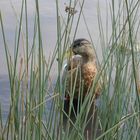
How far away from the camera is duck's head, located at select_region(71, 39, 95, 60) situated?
440 cm

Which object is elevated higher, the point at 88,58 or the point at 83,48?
the point at 83,48

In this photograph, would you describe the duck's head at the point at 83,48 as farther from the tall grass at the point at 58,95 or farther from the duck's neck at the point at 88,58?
the tall grass at the point at 58,95

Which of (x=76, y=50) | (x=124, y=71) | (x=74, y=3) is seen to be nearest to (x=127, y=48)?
(x=124, y=71)

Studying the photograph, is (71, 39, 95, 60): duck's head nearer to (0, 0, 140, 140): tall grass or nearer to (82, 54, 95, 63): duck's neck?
(82, 54, 95, 63): duck's neck

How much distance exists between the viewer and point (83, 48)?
177 inches

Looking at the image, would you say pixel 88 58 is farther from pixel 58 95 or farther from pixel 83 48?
pixel 58 95

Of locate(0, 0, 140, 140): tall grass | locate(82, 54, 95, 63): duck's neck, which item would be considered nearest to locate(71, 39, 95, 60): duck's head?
locate(82, 54, 95, 63): duck's neck

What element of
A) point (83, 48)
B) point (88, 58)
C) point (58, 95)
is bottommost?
point (88, 58)

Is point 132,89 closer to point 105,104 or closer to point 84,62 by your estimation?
point 105,104

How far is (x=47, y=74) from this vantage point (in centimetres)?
93

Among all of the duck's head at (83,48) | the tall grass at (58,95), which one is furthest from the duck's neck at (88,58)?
the tall grass at (58,95)

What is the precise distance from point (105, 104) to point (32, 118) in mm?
320

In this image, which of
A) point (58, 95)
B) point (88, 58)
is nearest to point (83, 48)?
point (88, 58)

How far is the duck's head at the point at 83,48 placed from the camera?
4.40 meters
